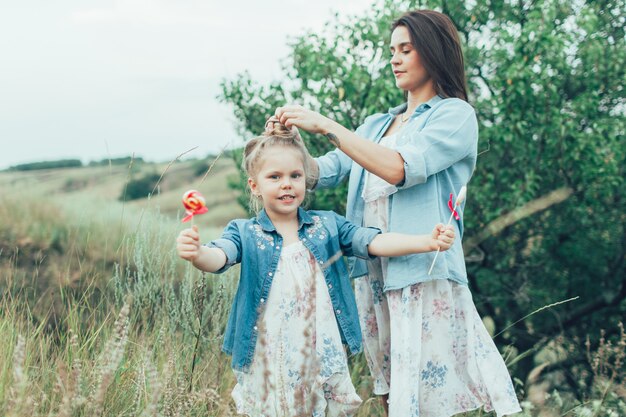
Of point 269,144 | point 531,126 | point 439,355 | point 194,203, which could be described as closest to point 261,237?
point 269,144

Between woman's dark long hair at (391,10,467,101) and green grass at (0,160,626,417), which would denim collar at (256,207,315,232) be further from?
woman's dark long hair at (391,10,467,101)

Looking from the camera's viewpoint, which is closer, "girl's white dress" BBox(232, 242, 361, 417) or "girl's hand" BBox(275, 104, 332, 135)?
"girl's white dress" BBox(232, 242, 361, 417)

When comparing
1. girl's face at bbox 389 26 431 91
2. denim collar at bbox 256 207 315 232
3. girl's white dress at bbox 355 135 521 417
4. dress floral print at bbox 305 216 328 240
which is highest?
girl's face at bbox 389 26 431 91

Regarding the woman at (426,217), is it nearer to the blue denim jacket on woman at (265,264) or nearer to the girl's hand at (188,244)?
the blue denim jacket on woman at (265,264)

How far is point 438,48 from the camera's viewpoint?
3.25m

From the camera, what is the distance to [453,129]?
311 centimetres

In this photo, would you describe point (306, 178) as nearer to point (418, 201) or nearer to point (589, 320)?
point (418, 201)

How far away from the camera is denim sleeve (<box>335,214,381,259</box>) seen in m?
3.11

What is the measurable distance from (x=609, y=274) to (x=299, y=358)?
16.3 ft

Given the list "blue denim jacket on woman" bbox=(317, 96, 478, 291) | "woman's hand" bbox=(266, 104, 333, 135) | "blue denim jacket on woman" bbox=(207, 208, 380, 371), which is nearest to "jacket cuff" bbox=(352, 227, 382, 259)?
"blue denim jacket on woman" bbox=(207, 208, 380, 371)

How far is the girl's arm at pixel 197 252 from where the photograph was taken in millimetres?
2629

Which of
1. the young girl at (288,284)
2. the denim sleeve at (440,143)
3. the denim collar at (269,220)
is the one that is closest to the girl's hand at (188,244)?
the young girl at (288,284)

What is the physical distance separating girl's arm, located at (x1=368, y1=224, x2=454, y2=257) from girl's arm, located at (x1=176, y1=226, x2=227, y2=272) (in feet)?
2.18

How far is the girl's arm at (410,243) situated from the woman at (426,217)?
104 millimetres
